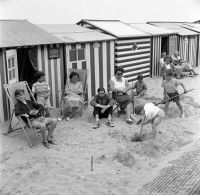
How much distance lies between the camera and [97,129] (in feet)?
23.3

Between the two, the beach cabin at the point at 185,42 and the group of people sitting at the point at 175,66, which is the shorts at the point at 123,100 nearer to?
the group of people sitting at the point at 175,66

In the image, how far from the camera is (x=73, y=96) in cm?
788

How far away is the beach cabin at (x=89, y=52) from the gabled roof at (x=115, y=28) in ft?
2.33

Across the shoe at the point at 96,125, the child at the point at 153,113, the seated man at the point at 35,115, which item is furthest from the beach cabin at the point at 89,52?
the child at the point at 153,113

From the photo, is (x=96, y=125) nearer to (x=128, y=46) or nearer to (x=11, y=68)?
(x=11, y=68)

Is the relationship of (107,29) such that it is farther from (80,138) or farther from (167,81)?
(80,138)

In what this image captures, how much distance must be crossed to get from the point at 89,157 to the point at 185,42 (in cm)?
1304

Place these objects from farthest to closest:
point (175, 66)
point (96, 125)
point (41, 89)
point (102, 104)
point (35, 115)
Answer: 1. point (175, 66)
2. point (102, 104)
3. point (41, 89)
4. point (96, 125)
5. point (35, 115)

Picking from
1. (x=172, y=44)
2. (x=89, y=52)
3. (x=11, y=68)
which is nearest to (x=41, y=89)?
(x=11, y=68)

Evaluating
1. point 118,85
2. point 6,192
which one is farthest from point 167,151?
point 6,192

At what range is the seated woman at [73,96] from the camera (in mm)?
7695

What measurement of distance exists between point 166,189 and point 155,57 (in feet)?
35.1

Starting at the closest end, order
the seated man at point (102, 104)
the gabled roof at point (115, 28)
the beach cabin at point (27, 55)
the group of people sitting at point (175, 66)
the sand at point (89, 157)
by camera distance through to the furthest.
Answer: the sand at point (89, 157) < the beach cabin at point (27, 55) < the seated man at point (102, 104) < the gabled roof at point (115, 28) < the group of people sitting at point (175, 66)

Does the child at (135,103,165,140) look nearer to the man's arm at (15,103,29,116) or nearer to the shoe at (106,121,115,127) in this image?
the shoe at (106,121,115,127)
